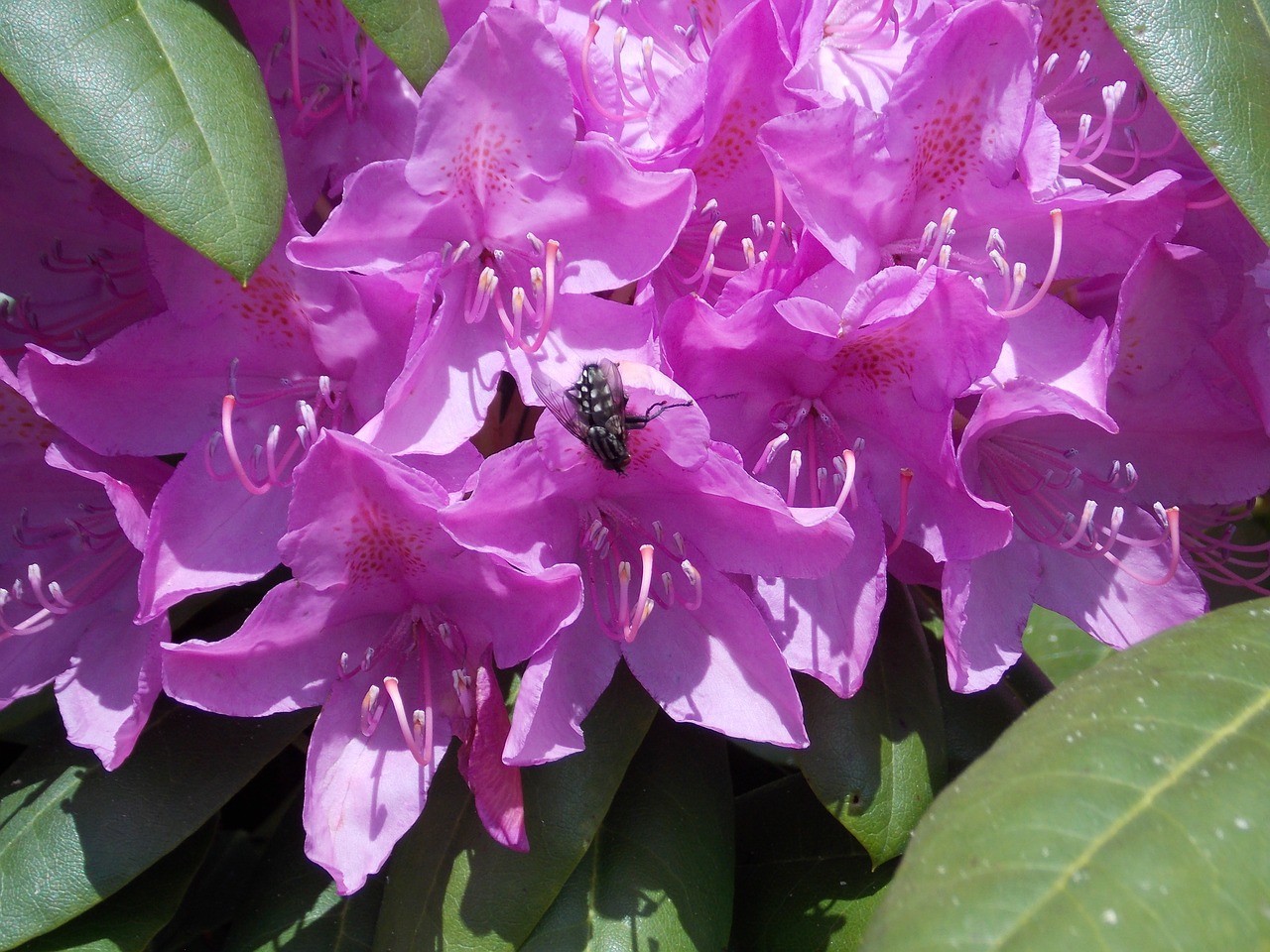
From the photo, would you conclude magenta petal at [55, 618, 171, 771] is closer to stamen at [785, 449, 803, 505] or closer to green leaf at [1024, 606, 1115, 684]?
stamen at [785, 449, 803, 505]

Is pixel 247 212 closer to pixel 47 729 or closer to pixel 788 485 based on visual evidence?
pixel 788 485

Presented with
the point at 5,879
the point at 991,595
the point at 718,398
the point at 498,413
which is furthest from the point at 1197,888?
the point at 5,879

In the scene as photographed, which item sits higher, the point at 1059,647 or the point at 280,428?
the point at 280,428

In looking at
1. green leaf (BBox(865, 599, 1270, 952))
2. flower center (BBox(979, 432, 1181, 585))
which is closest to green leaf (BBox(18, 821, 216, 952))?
green leaf (BBox(865, 599, 1270, 952))

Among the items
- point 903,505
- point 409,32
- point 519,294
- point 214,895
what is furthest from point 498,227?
point 214,895

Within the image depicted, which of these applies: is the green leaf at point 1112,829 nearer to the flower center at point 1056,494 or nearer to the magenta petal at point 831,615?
the magenta petal at point 831,615

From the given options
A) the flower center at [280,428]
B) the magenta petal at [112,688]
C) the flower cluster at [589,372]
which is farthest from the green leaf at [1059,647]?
the magenta petal at [112,688]

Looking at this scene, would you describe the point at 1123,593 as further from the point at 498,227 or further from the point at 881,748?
the point at 498,227
